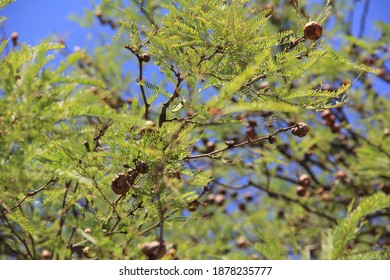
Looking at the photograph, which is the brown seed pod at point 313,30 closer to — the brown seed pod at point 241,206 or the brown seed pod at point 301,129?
the brown seed pod at point 301,129

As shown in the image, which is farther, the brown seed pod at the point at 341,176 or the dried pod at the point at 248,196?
the dried pod at the point at 248,196

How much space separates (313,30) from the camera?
67.3 inches

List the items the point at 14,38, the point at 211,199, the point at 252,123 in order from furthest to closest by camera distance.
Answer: the point at 211,199
the point at 252,123
the point at 14,38

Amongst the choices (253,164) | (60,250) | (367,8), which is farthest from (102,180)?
(367,8)

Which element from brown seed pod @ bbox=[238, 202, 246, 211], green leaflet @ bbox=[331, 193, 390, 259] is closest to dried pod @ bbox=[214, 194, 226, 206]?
brown seed pod @ bbox=[238, 202, 246, 211]

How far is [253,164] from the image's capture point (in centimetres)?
380

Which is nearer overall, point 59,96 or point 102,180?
point 59,96

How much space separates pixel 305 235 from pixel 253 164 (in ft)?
1.99

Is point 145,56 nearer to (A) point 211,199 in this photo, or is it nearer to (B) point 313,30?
(B) point 313,30

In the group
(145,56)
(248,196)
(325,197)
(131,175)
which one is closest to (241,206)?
(248,196)

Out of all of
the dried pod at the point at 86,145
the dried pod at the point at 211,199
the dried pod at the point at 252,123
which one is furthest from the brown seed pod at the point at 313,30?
the dried pod at the point at 211,199

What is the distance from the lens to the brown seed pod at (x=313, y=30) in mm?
1705

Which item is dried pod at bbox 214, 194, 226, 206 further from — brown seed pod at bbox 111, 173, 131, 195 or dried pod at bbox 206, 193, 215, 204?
brown seed pod at bbox 111, 173, 131, 195
